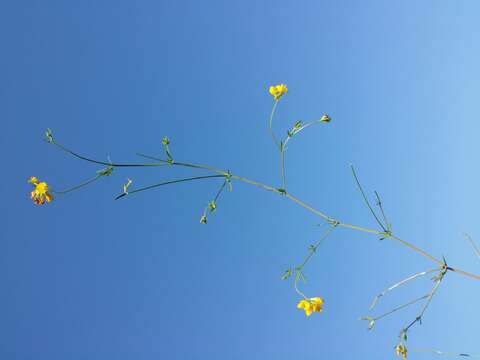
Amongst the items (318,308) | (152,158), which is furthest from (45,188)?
(318,308)

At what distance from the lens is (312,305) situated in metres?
2.62

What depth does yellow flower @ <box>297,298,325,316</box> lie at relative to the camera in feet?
8.48

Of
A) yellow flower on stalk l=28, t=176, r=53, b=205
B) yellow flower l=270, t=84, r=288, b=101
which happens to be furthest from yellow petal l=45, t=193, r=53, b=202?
yellow flower l=270, t=84, r=288, b=101

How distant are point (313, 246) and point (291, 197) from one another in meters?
0.44

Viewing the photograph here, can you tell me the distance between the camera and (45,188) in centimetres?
290

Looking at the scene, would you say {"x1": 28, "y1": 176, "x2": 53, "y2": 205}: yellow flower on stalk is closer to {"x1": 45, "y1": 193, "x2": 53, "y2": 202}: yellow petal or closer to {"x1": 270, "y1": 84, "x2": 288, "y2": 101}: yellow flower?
{"x1": 45, "y1": 193, "x2": 53, "y2": 202}: yellow petal

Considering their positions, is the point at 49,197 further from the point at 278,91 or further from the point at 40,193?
the point at 278,91

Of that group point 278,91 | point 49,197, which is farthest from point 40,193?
point 278,91

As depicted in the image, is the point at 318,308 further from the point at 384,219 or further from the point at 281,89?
the point at 281,89

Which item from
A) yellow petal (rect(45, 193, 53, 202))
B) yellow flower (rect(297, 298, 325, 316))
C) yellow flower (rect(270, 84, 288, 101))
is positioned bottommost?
yellow flower (rect(297, 298, 325, 316))

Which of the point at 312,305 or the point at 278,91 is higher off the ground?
the point at 278,91

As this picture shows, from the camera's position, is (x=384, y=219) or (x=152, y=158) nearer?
(x=384, y=219)

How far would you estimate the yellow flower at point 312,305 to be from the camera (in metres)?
2.59

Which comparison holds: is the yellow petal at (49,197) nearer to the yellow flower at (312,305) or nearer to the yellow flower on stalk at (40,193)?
the yellow flower on stalk at (40,193)
